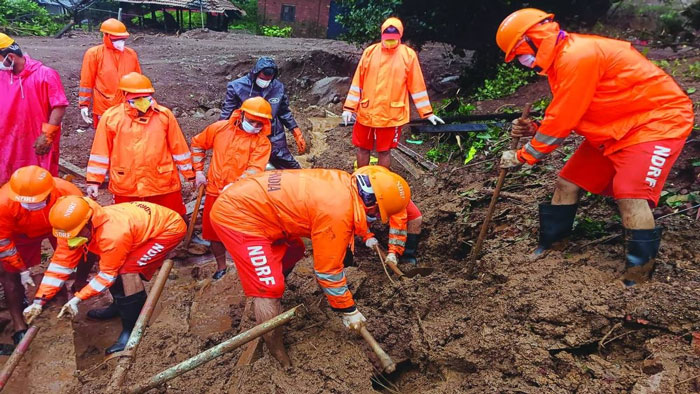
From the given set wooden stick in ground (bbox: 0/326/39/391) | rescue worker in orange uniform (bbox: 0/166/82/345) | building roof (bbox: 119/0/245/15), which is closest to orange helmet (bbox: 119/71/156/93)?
rescue worker in orange uniform (bbox: 0/166/82/345)

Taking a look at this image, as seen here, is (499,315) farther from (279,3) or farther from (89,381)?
(279,3)

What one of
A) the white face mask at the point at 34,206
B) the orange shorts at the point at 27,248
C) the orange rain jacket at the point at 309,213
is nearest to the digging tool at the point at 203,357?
the orange rain jacket at the point at 309,213

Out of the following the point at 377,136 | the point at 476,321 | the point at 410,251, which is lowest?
the point at 410,251

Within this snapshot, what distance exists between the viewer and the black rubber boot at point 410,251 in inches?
176

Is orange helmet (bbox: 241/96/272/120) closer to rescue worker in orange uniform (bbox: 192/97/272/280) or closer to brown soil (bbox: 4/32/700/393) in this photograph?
rescue worker in orange uniform (bbox: 192/97/272/280)

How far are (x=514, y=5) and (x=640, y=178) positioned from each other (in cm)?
578

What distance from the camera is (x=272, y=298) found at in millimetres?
3365

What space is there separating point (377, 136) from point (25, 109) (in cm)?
353

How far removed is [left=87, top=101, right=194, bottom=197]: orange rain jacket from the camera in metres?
4.23

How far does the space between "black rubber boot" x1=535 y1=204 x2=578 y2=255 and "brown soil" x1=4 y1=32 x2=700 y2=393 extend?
0.13m

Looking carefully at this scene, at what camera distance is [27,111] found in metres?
4.51

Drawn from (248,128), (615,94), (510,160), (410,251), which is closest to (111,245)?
(248,128)

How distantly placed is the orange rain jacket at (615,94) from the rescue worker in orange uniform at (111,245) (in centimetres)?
309

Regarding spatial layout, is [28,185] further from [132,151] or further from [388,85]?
[388,85]
